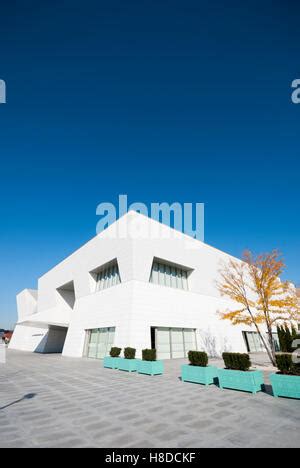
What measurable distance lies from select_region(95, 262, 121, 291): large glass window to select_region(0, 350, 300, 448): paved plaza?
15.2m

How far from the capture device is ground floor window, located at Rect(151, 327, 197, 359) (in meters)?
21.5

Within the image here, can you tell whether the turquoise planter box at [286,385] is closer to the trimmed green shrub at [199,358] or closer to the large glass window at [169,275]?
the trimmed green shrub at [199,358]

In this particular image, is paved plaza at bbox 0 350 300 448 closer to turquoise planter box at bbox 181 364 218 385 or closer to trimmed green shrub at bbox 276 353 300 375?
turquoise planter box at bbox 181 364 218 385

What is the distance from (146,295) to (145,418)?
1547cm

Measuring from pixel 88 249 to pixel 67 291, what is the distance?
44.5 feet

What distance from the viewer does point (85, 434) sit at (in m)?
5.19

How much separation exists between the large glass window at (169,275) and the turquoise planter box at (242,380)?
46.9 feet

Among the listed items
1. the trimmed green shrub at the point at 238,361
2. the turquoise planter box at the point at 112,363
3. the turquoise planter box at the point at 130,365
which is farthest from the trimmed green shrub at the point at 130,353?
the trimmed green shrub at the point at 238,361

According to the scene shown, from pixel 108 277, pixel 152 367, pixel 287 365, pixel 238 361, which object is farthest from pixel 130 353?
pixel 108 277

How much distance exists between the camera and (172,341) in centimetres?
2272

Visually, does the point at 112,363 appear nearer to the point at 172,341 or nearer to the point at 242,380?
the point at 172,341

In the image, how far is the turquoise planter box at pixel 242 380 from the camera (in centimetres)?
901
